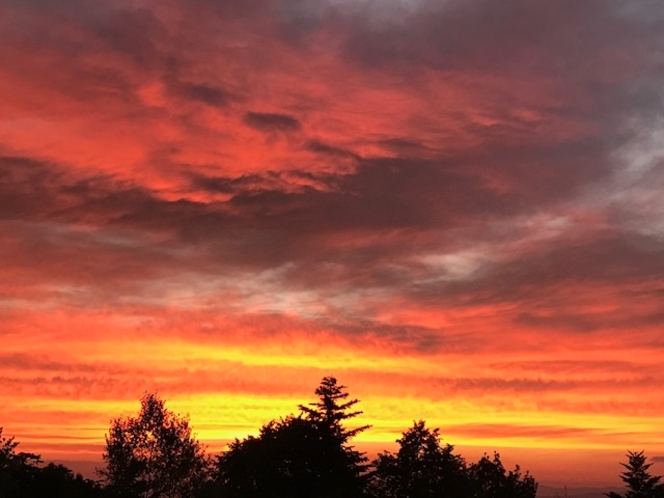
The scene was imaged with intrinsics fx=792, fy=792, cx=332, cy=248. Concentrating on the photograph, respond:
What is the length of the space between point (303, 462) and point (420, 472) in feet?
115

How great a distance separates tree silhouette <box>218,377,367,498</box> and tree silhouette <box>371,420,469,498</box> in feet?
41.0

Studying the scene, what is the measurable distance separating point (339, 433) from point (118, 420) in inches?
1551

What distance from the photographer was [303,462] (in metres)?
126

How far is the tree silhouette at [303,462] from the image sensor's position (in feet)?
403

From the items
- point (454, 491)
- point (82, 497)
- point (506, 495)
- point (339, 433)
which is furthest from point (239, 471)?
point (506, 495)

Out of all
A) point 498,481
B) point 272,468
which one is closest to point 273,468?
point 272,468

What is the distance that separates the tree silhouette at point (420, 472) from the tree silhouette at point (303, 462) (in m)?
12.5

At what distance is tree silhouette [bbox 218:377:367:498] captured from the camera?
403ft

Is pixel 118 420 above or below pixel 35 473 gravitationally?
above

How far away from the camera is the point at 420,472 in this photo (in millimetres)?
152375

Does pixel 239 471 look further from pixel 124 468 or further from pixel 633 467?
pixel 633 467

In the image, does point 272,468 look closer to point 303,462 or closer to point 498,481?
point 303,462

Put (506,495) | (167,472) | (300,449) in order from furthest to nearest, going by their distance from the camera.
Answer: (506,495) → (167,472) → (300,449)

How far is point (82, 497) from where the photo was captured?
111000mm
